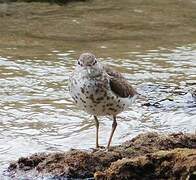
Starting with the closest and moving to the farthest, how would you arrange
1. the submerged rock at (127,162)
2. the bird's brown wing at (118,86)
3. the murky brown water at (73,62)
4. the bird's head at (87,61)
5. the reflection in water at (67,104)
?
the submerged rock at (127,162)
the bird's head at (87,61)
the bird's brown wing at (118,86)
the reflection in water at (67,104)
the murky brown water at (73,62)

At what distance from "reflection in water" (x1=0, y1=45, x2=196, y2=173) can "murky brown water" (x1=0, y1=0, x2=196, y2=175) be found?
0.03ft

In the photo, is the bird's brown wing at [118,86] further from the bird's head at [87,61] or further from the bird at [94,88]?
the bird's head at [87,61]

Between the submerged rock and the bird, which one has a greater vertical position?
the bird

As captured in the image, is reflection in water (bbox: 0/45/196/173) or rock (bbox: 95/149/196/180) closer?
rock (bbox: 95/149/196/180)

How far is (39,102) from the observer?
29.8ft

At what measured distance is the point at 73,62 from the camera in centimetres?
1150

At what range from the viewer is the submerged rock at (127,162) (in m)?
5.01

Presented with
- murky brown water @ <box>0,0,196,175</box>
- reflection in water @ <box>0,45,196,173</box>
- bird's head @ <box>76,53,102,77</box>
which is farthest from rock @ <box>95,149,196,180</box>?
reflection in water @ <box>0,45,196,173</box>

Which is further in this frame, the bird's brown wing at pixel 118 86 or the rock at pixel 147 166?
the bird's brown wing at pixel 118 86

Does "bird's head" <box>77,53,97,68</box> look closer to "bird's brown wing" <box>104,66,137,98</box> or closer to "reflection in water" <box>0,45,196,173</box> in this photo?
"bird's brown wing" <box>104,66,137,98</box>

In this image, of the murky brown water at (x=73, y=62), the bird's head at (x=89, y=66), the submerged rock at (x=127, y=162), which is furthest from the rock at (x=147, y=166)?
the murky brown water at (x=73, y=62)

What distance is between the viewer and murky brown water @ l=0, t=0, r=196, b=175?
7.88 metres

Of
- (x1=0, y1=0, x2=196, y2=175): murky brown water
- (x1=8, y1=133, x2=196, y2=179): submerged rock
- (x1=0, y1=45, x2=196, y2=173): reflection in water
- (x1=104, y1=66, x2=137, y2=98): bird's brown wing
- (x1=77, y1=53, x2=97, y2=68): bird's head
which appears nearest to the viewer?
(x1=8, y1=133, x2=196, y2=179): submerged rock

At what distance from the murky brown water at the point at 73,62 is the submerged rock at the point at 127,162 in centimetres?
88
